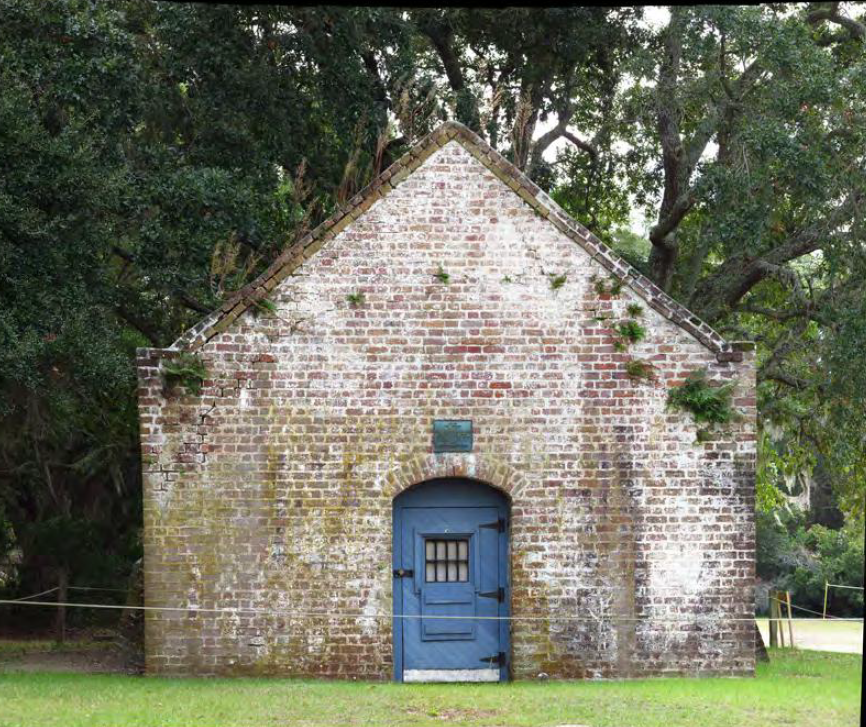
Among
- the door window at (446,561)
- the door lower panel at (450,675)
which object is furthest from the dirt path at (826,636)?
the door window at (446,561)

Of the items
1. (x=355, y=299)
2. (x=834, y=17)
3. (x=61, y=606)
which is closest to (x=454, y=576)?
(x=355, y=299)

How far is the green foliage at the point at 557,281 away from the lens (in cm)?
1316

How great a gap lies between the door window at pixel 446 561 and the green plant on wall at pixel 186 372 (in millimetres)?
3006

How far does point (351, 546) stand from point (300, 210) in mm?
8898

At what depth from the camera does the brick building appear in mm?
12836

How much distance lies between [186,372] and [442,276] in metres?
2.92

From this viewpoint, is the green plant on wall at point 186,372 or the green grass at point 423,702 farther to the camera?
the green plant on wall at point 186,372

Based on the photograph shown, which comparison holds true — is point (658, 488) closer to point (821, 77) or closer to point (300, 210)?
point (821, 77)

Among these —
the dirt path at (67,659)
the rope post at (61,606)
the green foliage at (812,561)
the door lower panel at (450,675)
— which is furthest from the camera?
the green foliage at (812,561)

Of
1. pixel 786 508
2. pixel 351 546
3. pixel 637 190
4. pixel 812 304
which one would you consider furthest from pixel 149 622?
pixel 786 508

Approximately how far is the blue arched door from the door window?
1 cm

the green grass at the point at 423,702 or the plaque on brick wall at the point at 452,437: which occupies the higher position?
the plaque on brick wall at the point at 452,437

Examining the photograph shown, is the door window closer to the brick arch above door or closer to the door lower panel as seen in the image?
the brick arch above door

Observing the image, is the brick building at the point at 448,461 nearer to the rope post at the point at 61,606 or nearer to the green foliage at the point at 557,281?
the green foliage at the point at 557,281
